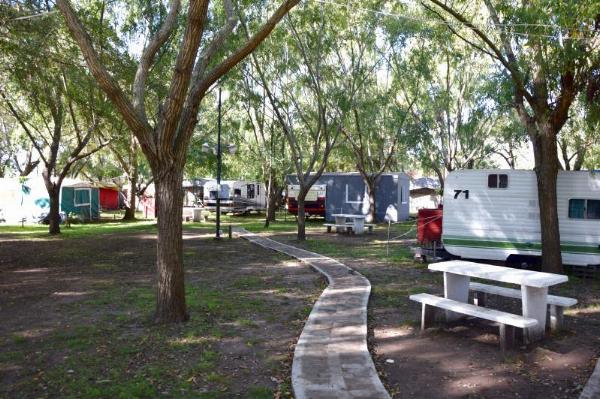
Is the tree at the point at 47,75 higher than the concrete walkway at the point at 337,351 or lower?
higher

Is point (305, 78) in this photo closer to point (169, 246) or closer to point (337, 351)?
point (169, 246)

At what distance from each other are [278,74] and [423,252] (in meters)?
9.01

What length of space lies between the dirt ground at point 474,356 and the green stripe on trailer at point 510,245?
2.17 metres

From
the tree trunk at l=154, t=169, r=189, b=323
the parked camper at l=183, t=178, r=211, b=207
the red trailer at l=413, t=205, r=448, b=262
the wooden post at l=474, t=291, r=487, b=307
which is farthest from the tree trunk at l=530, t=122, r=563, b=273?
the parked camper at l=183, t=178, r=211, b=207

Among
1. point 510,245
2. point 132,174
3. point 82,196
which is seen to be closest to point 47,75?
point 510,245

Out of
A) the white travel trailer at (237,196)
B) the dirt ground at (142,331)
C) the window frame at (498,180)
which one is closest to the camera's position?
the dirt ground at (142,331)

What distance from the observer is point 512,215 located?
11148 mm

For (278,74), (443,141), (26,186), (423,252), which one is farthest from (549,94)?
(26,186)

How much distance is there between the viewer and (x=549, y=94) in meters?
10.3

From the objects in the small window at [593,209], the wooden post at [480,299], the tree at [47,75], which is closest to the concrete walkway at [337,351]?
the wooden post at [480,299]

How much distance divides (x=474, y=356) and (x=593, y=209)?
273 inches

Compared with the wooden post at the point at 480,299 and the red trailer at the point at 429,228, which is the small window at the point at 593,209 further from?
the wooden post at the point at 480,299

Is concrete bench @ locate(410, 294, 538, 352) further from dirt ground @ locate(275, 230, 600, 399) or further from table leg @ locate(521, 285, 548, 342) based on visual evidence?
table leg @ locate(521, 285, 548, 342)

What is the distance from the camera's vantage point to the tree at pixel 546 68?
822 centimetres
